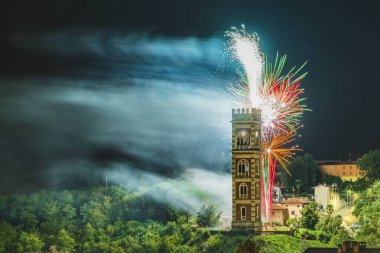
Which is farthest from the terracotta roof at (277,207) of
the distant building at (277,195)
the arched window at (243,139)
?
the arched window at (243,139)

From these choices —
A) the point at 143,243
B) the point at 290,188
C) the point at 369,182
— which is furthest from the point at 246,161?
the point at 290,188

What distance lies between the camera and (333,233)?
310ft

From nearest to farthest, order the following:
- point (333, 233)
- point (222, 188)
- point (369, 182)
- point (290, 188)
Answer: point (333, 233) → point (222, 188) → point (369, 182) → point (290, 188)

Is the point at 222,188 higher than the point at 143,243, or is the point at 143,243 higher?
the point at 222,188

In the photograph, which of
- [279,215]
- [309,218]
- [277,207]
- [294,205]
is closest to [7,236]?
[309,218]

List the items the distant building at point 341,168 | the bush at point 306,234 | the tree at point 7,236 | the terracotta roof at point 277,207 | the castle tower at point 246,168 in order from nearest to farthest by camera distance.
A: the tree at point 7,236, the bush at point 306,234, the castle tower at point 246,168, the terracotta roof at point 277,207, the distant building at point 341,168

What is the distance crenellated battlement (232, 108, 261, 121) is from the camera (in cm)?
9289

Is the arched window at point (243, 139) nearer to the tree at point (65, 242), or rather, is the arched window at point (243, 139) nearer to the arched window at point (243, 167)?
the arched window at point (243, 167)

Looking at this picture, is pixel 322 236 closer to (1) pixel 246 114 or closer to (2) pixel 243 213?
(2) pixel 243 213

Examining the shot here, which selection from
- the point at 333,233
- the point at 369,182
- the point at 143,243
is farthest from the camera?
the point at 369,182

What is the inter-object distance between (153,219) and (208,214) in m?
5.18

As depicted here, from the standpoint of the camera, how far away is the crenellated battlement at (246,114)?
305 feet

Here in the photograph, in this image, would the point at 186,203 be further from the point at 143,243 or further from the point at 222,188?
the point at 143,243

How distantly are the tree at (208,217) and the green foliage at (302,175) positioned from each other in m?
46.1
